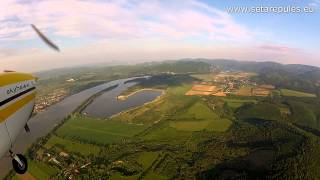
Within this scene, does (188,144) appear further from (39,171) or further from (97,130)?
(39,171)

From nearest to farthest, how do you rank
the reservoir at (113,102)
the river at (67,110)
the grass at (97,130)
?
the river at (67,110) < the grass at (97,130) < the reservoir at (113,102)

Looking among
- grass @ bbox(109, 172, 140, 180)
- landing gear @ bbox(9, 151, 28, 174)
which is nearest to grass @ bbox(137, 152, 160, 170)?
grass @ bbox(109, 172, 140, 180)

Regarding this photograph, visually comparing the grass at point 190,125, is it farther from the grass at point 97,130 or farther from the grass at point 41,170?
the grass at point 41,170

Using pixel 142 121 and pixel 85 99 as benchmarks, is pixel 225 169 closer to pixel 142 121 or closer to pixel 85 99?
pixel 142 121

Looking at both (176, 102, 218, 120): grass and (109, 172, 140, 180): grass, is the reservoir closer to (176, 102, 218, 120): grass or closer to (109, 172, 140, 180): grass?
(176, 102, 218, 120): grass

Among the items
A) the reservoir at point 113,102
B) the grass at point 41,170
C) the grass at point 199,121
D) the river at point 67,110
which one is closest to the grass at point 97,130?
the river at point 67,110

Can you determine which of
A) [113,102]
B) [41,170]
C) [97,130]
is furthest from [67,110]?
[41,170]

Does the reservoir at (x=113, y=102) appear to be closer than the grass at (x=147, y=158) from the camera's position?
No
